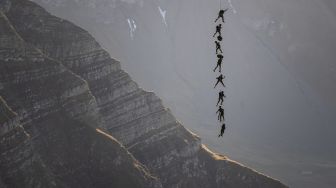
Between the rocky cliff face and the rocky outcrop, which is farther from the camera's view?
the rocky cliff face

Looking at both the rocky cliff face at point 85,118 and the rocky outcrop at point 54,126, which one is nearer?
the rocky outcrop at point 54,126

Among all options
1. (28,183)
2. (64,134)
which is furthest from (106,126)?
(28,183)

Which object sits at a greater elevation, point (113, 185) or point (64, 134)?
point (64, 134)

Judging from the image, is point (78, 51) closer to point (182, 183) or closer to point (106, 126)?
point (106, 126)

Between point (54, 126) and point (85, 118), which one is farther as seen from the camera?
point (85, 118)
